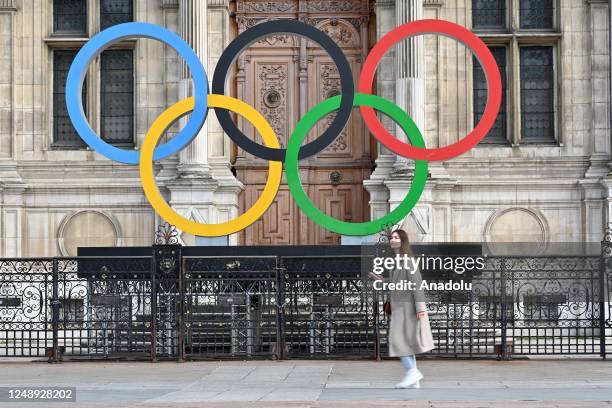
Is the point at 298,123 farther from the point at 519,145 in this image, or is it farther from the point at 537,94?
the point at 537,94

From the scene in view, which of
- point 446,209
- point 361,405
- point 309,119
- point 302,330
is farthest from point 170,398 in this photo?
point 446,209

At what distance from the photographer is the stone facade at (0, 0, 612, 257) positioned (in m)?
31.8

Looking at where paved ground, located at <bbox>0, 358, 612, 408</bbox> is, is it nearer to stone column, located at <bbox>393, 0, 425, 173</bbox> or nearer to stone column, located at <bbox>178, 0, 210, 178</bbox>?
stone column, located at <bbox>178, 0, 210, 178</bbox>

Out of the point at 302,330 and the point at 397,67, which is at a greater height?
the point at 397,67

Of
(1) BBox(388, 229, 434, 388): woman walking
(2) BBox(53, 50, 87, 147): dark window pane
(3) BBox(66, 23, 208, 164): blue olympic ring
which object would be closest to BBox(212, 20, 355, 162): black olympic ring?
(3) BBox(66, 23, 208, 164): blue olympic ring

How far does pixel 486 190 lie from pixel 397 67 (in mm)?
3350

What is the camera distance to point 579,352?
2420cm

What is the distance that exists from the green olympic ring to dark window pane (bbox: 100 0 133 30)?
9.21 m

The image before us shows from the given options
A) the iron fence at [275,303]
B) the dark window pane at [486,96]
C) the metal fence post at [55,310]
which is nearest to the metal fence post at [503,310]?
the iron fence at [275,303]

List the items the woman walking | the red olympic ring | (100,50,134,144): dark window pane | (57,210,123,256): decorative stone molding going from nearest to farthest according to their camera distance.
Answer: the woman walking → the red olympic ring → (57,210,123,256): decorative stone molding → (100,50,134,144): dark window pane

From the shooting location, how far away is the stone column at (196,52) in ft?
104

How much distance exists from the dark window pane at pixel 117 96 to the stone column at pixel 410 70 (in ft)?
19.9

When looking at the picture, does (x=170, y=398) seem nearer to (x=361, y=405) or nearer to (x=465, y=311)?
Result: (x=361, y=405)

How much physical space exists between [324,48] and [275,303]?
4445mm
